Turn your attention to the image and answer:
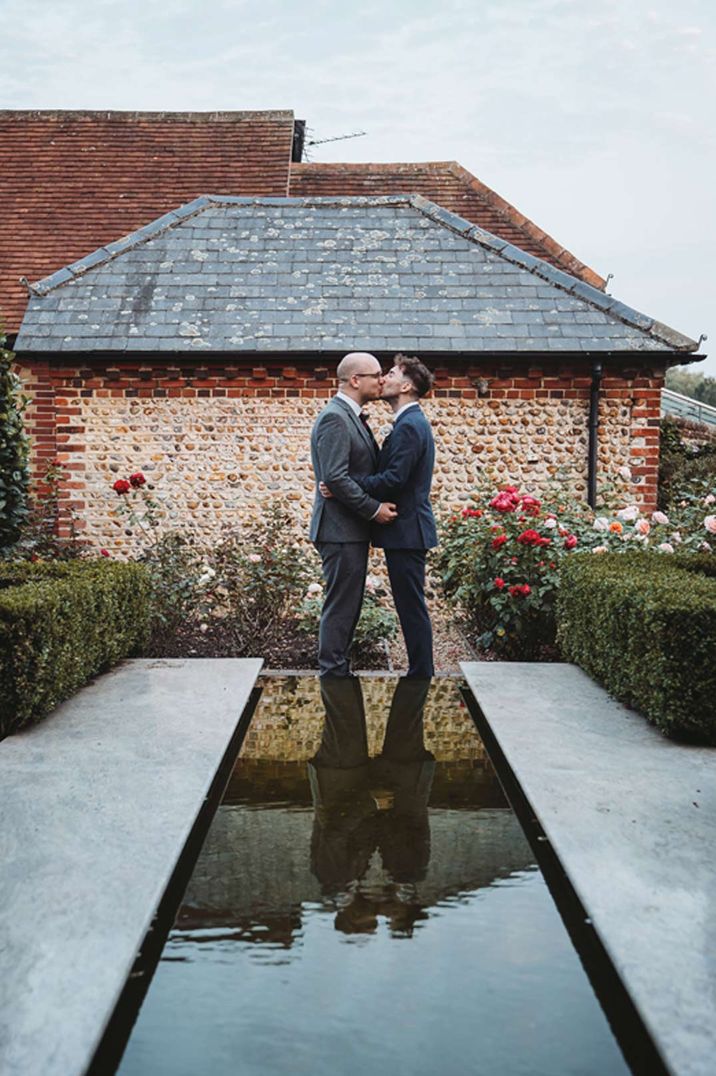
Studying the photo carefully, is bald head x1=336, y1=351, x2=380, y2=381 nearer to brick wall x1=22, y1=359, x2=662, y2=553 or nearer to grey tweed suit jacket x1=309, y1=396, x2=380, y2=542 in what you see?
grey tweed suit jacket x1=309, y1=396, x2=380, y2=542

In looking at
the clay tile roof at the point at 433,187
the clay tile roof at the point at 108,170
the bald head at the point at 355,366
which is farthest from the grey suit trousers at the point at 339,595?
the clay tile roof at the point at 433,187

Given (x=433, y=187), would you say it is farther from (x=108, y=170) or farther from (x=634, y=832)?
(x=634, y=832)

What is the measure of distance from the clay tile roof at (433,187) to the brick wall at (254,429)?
6.02 metres

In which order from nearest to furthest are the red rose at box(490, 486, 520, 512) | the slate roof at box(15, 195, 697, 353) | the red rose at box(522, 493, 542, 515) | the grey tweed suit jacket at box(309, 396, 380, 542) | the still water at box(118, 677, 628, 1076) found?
the still water at box(118, 677, 628, 1076) < the grey tweed suit jacket at box(309, 396, 380, 542) < the red rose at box(490, 486, 520, 512) < the red rose at box(522, 493, 542, 515) < the slate roof at box(15, 195, 697, 353)

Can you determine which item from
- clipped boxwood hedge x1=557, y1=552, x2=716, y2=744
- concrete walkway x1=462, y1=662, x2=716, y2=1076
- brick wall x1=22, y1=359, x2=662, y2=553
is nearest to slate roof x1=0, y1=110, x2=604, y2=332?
brick wall x1=22, y1=359, x2=662, y2=553

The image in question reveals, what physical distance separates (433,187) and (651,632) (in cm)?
1407

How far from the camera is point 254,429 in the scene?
10.7 m

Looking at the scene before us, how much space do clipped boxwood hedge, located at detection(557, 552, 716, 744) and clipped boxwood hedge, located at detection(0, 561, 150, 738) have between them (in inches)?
118

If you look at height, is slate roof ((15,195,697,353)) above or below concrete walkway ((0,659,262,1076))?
above

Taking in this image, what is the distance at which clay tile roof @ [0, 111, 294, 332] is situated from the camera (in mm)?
15227

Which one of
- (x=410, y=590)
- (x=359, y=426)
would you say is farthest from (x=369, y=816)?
(x=359, y=426)

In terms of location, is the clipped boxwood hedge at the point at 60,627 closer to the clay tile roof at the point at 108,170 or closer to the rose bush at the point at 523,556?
the rose bush at the point at 523,556

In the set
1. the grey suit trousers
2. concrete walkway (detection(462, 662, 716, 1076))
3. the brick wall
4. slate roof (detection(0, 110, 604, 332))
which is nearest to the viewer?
concrete walkway (detection(462, 662, 716, 1076))

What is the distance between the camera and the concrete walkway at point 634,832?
7.98ft
